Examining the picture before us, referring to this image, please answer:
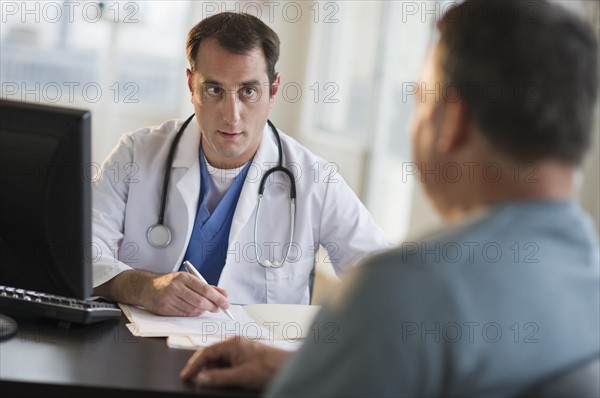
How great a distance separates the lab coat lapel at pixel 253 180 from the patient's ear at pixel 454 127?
3.92 ft

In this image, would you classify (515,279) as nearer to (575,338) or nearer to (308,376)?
(575,338)

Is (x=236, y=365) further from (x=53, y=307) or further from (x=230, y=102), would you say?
(x=230, y=102)

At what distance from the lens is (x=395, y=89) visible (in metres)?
4.81

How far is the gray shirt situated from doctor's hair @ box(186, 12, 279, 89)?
1300 mm

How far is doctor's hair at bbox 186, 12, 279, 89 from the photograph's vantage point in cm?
218

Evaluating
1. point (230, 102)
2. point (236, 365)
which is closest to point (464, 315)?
point (236, 365)

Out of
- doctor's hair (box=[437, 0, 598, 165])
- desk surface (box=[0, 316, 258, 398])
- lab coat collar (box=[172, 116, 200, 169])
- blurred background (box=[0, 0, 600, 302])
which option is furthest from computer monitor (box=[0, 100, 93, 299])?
blurred background (box=[0, 0, 600, 302])

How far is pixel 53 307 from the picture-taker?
1529 millimetres

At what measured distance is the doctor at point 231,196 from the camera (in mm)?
2113

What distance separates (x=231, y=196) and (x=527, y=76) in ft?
4.40

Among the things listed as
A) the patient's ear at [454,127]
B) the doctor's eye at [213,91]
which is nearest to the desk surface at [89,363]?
the patient's ear at [454,127]

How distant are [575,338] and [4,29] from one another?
5.62m

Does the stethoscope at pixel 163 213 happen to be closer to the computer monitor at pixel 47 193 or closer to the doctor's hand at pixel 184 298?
the doctor's hand at pixel 184 298

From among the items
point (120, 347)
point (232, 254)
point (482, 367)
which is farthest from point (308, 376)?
point (232, 254)
